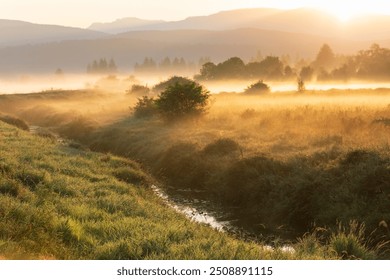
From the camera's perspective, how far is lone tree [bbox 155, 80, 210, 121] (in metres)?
39.0

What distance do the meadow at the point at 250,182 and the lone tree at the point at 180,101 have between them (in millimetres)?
1561

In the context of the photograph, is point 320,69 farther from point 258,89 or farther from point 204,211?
point 204,211

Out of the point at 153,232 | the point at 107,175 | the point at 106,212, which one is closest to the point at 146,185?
the point at 107,175

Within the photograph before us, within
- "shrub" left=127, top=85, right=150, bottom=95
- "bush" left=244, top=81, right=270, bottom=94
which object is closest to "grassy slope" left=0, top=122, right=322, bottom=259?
"bush" left=244, top=81, right=270, bottom=94

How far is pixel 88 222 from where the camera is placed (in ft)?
43.2

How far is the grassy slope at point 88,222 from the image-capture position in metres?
10.1

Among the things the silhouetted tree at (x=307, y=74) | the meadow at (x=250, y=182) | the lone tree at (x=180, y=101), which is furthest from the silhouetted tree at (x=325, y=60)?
the lone tree at (x=180, y=101)

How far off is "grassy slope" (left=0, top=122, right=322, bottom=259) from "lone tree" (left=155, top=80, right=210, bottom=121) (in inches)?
628

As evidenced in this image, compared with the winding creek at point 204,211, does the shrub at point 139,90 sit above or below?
above

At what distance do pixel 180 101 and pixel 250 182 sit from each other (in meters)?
18.4

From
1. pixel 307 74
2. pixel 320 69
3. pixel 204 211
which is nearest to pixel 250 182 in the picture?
pixel 204 211

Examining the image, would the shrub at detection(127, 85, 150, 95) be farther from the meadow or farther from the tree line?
the meadow

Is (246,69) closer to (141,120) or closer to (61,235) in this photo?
(141,120)

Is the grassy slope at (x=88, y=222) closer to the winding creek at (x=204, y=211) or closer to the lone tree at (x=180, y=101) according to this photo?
the winding creek at (x=204, y=211)
